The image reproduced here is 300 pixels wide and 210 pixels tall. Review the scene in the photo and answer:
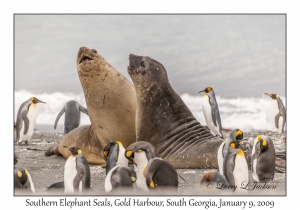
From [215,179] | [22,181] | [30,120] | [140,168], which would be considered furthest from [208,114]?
[22,181]

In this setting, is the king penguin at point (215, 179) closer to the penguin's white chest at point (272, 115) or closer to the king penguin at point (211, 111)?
the king penguin at point (211, 111)

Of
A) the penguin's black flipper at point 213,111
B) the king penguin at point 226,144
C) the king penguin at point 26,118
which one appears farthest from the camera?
the penguin's black flipper at point 213,111

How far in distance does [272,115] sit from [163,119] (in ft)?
11.4

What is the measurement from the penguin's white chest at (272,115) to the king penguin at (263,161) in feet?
10.7

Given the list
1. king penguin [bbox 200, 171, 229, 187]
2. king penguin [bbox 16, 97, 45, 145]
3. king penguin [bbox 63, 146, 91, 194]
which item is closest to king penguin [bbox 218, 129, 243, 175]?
king penguin [bbox 200, 171, 229, 187]

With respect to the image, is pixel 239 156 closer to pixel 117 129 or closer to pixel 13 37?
pixel 117 129

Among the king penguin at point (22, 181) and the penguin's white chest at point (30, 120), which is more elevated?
the penguin's white chest at point (30, 120)

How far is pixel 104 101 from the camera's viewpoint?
7352mm

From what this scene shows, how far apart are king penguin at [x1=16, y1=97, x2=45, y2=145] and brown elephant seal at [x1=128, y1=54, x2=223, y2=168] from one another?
255 centimetres

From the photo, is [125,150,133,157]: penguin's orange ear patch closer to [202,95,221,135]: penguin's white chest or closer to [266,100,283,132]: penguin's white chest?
[202,95,221,135]: penguin's white chest

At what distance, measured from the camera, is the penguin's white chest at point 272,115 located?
9500 millimetres

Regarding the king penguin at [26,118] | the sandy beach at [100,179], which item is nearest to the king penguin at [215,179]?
the sandy beach at [100,179]

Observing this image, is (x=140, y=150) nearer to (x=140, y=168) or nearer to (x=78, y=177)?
(x=140, y=168)

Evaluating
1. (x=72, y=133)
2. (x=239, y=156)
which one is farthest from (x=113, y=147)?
(x=72, y=133)
